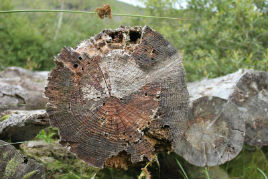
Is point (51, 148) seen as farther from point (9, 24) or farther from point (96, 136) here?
point (9, 24)

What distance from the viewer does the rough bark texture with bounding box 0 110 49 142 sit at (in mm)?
2193

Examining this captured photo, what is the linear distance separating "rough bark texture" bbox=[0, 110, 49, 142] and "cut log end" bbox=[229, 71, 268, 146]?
2.01 m

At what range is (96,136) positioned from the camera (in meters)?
1.74

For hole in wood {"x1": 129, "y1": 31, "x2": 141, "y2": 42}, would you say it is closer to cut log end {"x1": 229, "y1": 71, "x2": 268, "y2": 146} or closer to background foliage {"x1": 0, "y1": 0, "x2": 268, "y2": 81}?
background foliage {"x1": 0, "y1": 0, "x2": 268, "y2": 81}

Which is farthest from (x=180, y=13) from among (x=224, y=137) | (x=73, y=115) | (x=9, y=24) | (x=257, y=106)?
(x=9, y=24)

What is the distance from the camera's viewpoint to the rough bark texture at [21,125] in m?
2.19

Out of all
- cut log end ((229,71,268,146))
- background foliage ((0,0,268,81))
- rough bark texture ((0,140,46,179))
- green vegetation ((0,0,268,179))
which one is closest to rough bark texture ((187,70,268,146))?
cut log end ((229,71,268,146))

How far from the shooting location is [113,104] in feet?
5.73

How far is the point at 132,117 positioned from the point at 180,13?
466 cm

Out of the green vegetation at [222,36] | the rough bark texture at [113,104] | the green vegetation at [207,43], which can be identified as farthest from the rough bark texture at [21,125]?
the green vegetation at [222,36]

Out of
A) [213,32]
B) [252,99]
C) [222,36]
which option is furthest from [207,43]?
[252,99]

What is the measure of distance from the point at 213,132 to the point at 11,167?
1652 mm

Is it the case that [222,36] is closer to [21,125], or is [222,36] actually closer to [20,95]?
[20,95]

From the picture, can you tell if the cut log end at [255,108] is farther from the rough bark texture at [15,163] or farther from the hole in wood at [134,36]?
the rough bark texture at [15,163]
